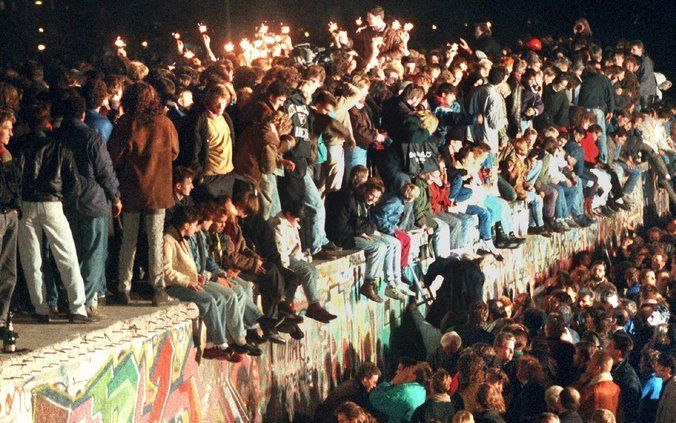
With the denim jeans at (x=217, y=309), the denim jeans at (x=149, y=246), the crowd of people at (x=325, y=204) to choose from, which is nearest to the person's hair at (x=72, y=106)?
the crowd of people at (x=325, y=204)

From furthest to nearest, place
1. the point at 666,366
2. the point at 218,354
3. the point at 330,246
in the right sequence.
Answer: the point at 330,246 → the point at 666,366 → the point at 218,354

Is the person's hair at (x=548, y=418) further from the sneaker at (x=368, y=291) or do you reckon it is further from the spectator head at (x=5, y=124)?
the spectator head at (x=5, y=124)

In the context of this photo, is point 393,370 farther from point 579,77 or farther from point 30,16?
point 30,16

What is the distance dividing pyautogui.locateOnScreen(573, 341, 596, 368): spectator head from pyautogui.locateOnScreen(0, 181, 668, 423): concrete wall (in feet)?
9.61

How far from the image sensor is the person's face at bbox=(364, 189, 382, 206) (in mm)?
16875

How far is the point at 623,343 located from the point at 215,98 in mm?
5532

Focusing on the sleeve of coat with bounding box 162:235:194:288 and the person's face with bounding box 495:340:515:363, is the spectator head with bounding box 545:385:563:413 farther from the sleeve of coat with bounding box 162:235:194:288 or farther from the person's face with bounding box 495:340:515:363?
the sleeve of coat with bounding box 162:235:194:288

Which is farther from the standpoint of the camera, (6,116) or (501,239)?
(501,239)

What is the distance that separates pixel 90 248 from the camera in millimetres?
12859

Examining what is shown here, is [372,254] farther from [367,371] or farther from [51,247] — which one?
[51,247]

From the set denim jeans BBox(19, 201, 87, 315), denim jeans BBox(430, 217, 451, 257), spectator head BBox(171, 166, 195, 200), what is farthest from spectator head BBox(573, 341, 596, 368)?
denim jeans BBox(19, 201, 87, 315)

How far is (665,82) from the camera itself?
3073cm

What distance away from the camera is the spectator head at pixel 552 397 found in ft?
45.7

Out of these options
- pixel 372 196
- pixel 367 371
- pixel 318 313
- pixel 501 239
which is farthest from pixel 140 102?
pixel 501 239
